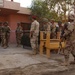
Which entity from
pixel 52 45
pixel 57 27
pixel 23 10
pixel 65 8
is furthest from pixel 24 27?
pixel 52 45

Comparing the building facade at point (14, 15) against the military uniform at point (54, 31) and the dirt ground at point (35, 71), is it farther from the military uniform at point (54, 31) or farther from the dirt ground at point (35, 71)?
the dirt ground at point (35, 71)

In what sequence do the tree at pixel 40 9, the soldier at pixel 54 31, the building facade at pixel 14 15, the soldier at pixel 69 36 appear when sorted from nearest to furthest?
the soldier at pixel 69 36
the soldier at pixel 54 31
the building facade at pixel 14 15
the tree at pixel 40 9

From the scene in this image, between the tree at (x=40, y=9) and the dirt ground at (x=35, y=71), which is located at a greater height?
the tree at (x=40, y=9)

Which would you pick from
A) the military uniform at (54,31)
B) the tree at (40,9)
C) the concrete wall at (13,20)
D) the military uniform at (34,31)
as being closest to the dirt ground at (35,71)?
the military uniform at (34,31)

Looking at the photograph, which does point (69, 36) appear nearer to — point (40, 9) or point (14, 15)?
point (40, 9)

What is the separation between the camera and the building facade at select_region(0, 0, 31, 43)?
47.3 ft

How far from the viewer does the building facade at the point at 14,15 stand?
568 inches

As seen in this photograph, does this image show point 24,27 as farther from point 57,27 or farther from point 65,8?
point 57,27

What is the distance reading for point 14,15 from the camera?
16109 millimetres

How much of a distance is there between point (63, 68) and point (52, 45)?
190 cm

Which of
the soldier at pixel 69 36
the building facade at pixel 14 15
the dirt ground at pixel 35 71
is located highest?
the building facade at pixel 14 15

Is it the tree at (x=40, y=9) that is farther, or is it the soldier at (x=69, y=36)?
the tree at (x=40, y=9)

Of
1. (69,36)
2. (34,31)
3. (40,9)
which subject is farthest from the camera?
(40,9)

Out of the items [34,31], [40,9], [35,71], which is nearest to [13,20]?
[40,9]
